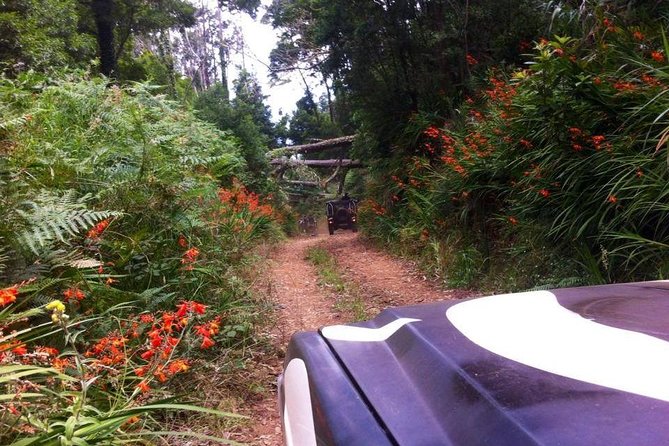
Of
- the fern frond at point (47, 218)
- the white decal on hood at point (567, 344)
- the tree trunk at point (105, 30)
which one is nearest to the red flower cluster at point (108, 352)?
the fern frond at point (47, 218)

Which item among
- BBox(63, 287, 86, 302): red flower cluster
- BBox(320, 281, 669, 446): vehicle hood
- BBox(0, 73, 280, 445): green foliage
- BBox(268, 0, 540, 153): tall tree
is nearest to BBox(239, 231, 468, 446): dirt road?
BBox(0, 73, 280, 445): green foliage

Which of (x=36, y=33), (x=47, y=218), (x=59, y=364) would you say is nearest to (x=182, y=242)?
(x=47, y=218)

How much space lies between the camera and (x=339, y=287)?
693 cm

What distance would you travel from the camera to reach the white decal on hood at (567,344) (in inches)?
44.4

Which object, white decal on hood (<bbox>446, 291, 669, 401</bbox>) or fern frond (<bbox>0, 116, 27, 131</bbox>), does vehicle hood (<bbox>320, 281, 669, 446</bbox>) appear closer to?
white decal on hood (<bbox>446, 291, 669, 401</bbox>)

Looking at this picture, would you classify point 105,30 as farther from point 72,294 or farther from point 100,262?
point 72,294

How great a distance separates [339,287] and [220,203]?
2.03 m

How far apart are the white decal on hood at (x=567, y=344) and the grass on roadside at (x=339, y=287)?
11.9 feet

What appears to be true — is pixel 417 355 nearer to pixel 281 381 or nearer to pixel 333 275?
pixel 281 381

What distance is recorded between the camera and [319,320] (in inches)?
212

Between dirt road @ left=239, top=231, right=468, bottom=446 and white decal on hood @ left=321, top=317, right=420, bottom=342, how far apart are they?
1441 mm

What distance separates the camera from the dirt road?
3322 mm

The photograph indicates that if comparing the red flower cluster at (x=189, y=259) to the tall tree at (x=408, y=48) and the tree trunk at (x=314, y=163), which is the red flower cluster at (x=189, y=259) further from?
the tree trunk at (x=314, y=163)

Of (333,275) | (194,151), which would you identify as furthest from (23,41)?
(333,275)
